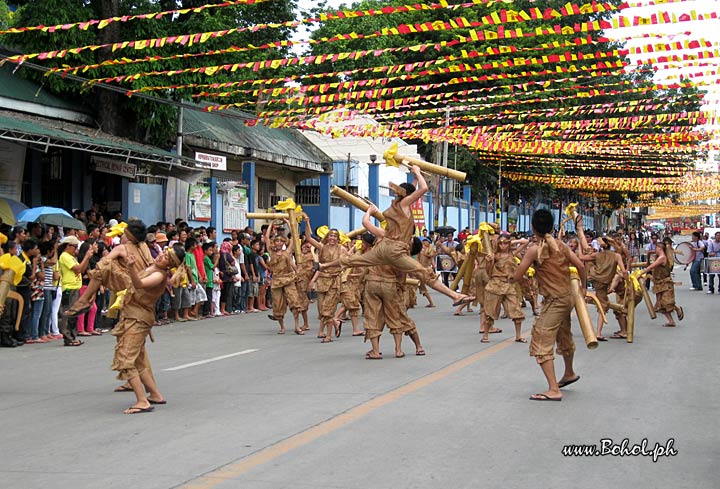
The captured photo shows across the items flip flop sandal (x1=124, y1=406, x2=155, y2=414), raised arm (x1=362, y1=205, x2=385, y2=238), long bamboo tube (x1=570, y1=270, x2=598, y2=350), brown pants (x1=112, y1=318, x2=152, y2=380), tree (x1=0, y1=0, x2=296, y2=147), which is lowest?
flip flop sandal (x1=124, y1=406, x2=155, y2=414)

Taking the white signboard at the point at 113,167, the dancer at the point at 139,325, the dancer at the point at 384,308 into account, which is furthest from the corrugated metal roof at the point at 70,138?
the dancer at the point at 139,325

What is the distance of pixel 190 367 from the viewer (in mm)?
11438

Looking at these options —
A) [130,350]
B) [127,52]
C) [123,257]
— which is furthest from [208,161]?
[130,350]

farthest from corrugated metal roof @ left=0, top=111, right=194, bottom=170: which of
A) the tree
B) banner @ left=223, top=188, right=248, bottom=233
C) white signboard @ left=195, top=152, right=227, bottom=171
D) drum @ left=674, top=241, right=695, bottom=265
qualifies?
drum @ left=674, top=241, right=695, bottom=265

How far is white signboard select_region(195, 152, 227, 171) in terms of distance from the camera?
Result: 23.1 meters

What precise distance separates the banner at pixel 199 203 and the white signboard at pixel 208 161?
2042mm

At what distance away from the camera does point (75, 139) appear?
697 inches

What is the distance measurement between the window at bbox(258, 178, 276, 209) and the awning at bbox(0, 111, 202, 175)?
9.21 metres

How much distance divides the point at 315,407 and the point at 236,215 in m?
21.5

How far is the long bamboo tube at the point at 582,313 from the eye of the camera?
27.6ft

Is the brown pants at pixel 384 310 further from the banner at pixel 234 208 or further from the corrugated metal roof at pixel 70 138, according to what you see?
the banner at pixel 234 208

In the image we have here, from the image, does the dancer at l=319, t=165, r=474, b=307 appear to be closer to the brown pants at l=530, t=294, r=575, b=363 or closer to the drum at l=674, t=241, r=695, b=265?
the brown pants at l=530, t=294, r=575, b=363

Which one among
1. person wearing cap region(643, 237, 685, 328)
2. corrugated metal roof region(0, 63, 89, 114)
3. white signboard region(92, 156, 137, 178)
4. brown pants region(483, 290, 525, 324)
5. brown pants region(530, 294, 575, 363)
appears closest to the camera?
brown pants region(530, 294, 575, 363)

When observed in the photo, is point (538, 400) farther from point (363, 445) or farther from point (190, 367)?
point (190, 367)
